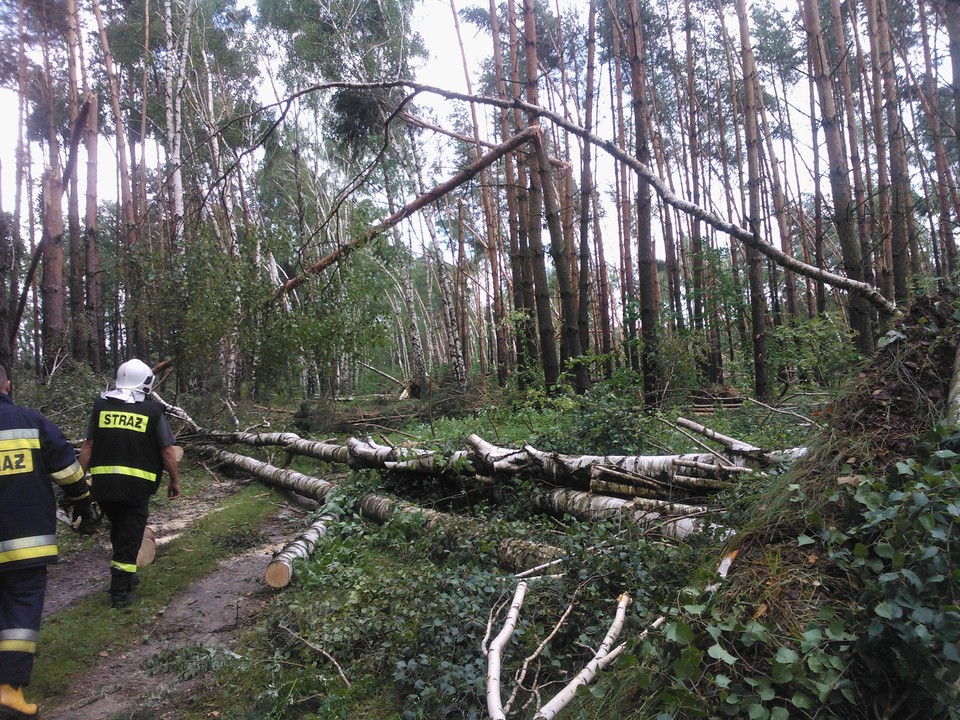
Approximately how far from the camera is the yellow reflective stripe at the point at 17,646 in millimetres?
3082

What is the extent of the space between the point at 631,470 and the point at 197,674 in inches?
132

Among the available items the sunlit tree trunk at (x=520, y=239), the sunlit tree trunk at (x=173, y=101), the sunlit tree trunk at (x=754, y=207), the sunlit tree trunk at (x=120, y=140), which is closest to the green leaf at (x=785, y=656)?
the sunlit tree trunk at (x=754, y=207)

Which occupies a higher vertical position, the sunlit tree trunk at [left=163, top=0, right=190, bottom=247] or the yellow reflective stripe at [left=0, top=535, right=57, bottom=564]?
the sunlit tree trunk at [left=163, top=0, right=190, bottom=247]

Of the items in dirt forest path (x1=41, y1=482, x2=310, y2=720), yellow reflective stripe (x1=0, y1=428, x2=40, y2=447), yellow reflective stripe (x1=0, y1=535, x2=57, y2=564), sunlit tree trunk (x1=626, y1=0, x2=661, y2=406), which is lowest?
dirt forest path (x1=41, y1=482, x2=310, y2=720)

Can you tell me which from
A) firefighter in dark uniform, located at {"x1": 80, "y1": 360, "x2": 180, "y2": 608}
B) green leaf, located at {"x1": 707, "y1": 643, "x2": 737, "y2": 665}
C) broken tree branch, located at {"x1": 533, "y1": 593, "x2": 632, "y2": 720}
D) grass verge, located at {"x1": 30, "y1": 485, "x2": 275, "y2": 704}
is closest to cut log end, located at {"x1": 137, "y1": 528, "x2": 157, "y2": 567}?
grass verge, located at {"x1": 30, "y1": 485, "x2": 275, "y2": 704}

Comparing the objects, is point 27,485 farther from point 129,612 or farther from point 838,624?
point 838,624

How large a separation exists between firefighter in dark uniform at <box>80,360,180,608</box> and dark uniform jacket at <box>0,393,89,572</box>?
959 mm

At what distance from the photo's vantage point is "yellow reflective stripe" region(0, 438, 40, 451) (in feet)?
11.0

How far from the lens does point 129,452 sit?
462 cm

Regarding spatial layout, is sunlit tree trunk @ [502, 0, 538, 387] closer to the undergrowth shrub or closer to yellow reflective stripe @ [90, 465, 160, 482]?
yellow reflective stripe @ [90, 465, 160, 482]

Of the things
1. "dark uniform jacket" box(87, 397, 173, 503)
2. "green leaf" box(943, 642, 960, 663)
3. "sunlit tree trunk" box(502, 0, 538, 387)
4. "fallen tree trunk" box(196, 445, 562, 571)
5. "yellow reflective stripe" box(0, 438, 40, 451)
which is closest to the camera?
"green leaf" box(943, 642, 960, 663)

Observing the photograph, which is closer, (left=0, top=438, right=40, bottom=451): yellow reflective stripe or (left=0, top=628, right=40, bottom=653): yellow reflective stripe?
(left=0, top=628, right=40, bottom=653): yellow reflective stripe

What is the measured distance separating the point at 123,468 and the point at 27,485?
1.18m

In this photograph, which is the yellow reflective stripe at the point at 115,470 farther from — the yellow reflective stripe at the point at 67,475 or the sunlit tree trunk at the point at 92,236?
the sunlit tree trunk at the point at 92,236
